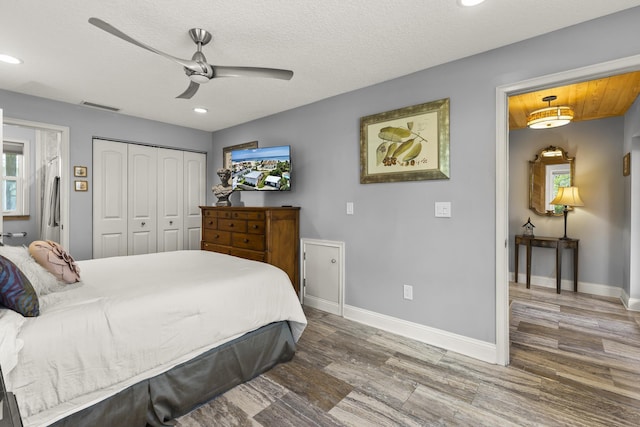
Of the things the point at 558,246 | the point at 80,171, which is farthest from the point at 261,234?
the point at 558,246

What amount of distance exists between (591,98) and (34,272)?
5.06m

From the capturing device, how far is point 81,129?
12.3ft

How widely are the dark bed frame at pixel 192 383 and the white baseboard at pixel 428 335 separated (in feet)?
3.40

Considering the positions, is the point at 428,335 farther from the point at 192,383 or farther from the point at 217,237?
the point at 217,237

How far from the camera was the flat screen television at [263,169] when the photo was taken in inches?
144

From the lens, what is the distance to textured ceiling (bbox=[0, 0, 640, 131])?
188cm

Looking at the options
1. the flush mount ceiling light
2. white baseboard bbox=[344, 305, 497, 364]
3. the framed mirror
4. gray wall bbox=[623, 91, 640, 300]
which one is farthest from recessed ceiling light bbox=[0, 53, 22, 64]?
the framed mirror

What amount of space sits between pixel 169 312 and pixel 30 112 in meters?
3.34

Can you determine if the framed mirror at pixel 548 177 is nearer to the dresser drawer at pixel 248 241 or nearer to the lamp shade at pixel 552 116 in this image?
the lamp shade at pixel 552 116

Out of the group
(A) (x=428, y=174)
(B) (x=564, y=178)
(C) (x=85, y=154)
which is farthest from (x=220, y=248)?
(B) (x=564, y=178)

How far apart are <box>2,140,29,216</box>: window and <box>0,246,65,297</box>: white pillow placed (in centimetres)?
378

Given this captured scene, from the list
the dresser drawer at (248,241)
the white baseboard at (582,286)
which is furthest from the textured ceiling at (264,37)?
the white baseboard at (582,286)

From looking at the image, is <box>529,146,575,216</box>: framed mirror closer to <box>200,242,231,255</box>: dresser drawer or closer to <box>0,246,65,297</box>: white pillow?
<box>200,242,231,255</box>: dresser drawer

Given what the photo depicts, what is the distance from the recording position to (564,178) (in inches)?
174
